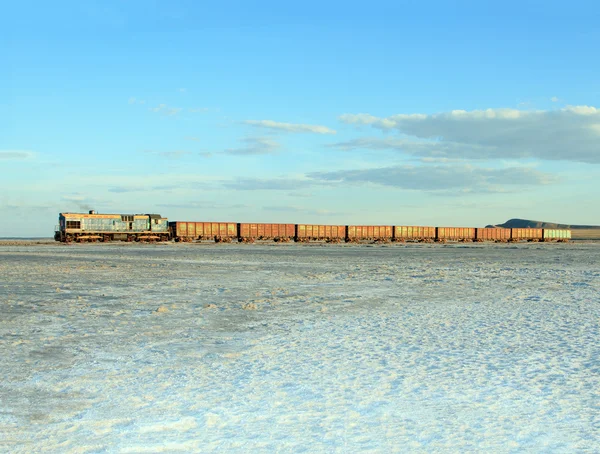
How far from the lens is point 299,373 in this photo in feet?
21.6

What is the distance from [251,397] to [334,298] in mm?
8181

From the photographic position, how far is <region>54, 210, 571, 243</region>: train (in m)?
59.9

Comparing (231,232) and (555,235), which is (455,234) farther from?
(231,232)

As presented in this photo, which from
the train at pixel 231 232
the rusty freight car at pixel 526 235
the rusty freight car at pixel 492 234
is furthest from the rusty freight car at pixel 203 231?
the rusty freight car at pixel 526 235

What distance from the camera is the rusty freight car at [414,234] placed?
79500 millimetres

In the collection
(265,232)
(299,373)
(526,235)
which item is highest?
(265,232)

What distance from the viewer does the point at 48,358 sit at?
749 centimetres

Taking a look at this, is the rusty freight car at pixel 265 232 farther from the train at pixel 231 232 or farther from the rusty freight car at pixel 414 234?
the rusty freight car at pixel 414 234

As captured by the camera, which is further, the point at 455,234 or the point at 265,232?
the point at 455,234

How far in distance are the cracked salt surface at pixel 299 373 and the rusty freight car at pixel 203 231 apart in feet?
169

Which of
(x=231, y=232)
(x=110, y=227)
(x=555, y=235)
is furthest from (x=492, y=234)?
(x=110, y=227)

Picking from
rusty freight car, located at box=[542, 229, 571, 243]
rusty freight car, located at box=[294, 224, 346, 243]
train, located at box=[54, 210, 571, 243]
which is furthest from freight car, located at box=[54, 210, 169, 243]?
rusty freight car, located at box=[542, 229, 571, 243]

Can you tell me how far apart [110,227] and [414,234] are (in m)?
42.7

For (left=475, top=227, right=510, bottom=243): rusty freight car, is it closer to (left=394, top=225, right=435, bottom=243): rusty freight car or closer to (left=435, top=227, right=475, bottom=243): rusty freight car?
(left=435, top=227, right=475, bottom=243): rusty freight car
